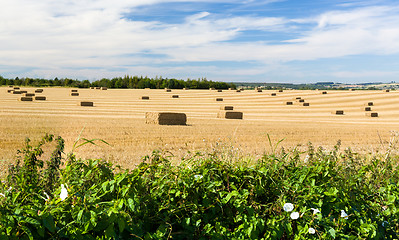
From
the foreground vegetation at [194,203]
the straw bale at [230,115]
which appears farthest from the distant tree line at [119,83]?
the foreground vegetation at [194,203]

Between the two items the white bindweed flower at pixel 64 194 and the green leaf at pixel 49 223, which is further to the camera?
the white bindweed flower at pixel 64 194

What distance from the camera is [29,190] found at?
4.10m

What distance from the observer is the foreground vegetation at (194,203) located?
339 centimetres

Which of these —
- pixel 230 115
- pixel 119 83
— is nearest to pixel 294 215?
pixel 230 115

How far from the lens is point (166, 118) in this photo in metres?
21.2

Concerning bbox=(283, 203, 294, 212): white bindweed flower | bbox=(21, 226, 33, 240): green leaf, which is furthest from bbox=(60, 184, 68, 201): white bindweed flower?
bbox=(283, 203, 294, 212): white bindweed flower

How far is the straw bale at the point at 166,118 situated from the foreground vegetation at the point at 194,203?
52.8 ft

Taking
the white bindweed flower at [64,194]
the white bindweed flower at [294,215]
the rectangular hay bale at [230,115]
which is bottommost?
the rectangular hay bale at [230,115]

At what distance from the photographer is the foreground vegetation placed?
339cm

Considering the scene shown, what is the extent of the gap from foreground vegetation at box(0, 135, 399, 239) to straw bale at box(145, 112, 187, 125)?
1608 centimetres

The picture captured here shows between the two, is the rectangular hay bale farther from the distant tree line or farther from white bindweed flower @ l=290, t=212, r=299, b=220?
the distant tree line

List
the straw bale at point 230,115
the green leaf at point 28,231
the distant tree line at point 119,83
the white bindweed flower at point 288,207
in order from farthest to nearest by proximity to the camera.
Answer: the distant tree line at point 119,83
the straw bale at point 230,115
the white bindweed flower at point 288,207
the green leaf at point 28,231

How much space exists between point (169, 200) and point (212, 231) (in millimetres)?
526

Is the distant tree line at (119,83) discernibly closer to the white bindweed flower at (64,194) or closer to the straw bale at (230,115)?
the straw bale at (230,115)
